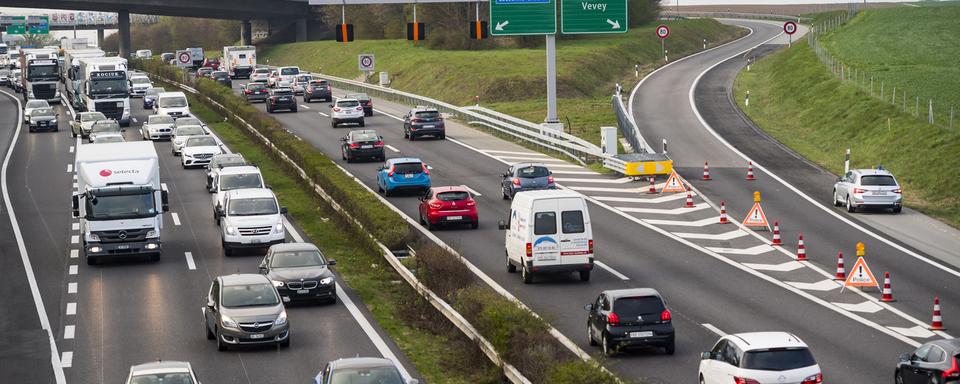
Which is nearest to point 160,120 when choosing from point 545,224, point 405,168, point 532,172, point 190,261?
point 405,168

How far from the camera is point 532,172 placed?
46.4m

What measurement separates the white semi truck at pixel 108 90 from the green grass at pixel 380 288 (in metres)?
19.5

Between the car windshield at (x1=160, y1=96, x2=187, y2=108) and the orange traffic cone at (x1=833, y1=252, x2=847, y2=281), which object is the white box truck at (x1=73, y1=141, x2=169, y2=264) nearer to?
the orange traffic cone at (x1=833, y1=252, x2=847, y2=281)

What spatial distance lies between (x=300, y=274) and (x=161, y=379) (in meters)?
10.7

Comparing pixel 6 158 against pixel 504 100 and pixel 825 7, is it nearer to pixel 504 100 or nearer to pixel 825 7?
pixel 504 100

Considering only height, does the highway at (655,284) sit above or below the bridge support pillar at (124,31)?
below

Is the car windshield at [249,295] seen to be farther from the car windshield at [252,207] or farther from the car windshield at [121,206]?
the car windshield at [252,207]

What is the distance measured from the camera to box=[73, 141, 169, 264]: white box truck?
36.8 meters

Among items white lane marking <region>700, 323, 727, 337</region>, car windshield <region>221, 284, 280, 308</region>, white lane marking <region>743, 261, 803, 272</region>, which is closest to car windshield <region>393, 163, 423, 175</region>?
white lane marking <region>743, 261, 803, 272</region>

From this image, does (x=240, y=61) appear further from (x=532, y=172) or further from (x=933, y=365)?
(x=933, y=365)

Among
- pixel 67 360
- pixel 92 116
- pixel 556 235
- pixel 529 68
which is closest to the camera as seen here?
pixel 67 360

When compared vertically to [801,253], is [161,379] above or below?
above

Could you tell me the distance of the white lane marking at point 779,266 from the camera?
35.9m

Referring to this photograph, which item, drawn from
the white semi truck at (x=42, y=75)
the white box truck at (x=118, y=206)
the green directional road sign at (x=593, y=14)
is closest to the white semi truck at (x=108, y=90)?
the white semi truck at (x=42, y=75)
